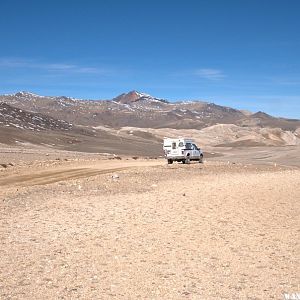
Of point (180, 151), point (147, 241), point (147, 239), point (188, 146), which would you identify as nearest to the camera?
point (147, 241)

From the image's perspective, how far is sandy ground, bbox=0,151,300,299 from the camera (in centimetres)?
786

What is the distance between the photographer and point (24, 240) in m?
10.5

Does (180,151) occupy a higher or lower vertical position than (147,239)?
higher

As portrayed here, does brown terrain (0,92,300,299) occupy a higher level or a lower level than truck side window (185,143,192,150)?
lower

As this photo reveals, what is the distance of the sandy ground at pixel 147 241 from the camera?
25.8 feet

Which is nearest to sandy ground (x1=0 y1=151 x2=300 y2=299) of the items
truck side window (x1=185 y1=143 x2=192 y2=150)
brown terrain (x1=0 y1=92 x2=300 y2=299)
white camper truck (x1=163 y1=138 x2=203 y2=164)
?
brown terrain (x1=0 y1=92 x2=300 y2=299)

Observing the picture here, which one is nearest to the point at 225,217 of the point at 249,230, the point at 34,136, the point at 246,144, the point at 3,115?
the point at 249,230

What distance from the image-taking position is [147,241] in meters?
10.8

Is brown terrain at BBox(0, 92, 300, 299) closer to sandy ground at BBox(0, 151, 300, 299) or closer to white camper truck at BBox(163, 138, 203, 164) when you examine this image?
sandy ground at BBox(0, 151, 300, 299)

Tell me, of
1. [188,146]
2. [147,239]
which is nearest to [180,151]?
[188,146]

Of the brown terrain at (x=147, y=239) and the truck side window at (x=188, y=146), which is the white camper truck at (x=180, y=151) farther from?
the brown terrain at (x=147, y=239)

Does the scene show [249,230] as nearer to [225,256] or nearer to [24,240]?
[225,256]

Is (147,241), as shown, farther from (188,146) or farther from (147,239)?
(188,146)

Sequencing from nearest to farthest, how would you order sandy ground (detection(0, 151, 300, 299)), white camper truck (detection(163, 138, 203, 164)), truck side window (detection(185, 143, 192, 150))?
sandy ground (detection(0, 151, 300, 299))
white camper truck (detection(163, 138, 203, 164))
truck side window (detection(185, 143, 192, 150))
